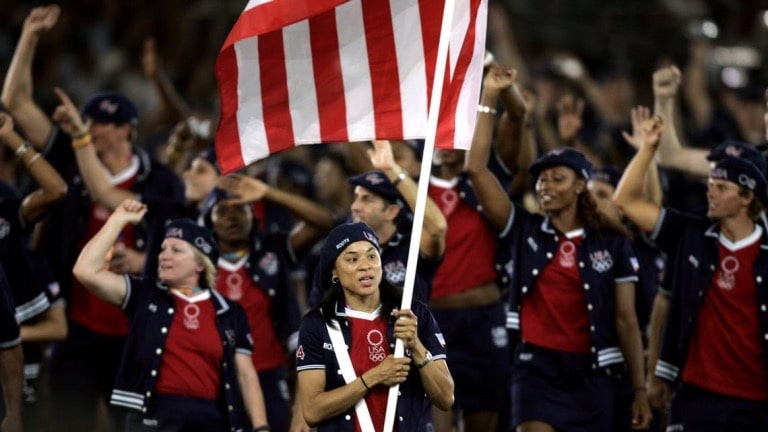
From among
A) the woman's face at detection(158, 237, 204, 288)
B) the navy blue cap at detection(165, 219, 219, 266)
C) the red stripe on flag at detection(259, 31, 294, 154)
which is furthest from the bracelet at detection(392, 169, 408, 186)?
the woman's face at detection(158, 237, 204, 288)

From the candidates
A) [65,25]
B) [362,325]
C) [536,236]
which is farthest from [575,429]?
[65,25]

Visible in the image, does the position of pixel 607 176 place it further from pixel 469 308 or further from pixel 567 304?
pixel 567 304

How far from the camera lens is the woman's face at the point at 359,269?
8359mm

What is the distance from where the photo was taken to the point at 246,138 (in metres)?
8.95

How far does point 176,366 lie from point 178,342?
137 millimetres

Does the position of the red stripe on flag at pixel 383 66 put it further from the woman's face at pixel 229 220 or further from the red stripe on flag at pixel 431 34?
the woman's face at pixel 229 220

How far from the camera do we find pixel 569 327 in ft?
33.0

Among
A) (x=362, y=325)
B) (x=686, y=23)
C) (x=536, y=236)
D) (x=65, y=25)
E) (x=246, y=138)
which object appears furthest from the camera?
Result: (x=686, y=23)

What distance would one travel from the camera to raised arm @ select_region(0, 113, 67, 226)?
33.6 ft

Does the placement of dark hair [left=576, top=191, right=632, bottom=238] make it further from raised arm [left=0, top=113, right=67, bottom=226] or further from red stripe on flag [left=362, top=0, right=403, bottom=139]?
raised arm [left=0, top=113, right=67, bottom=226]

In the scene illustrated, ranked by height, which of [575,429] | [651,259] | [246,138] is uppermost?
[246,138]

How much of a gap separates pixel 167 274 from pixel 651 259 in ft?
11.5

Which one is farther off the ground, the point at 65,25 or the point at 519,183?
Result: the point at 65,25

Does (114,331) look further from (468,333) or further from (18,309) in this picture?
(468,333)
